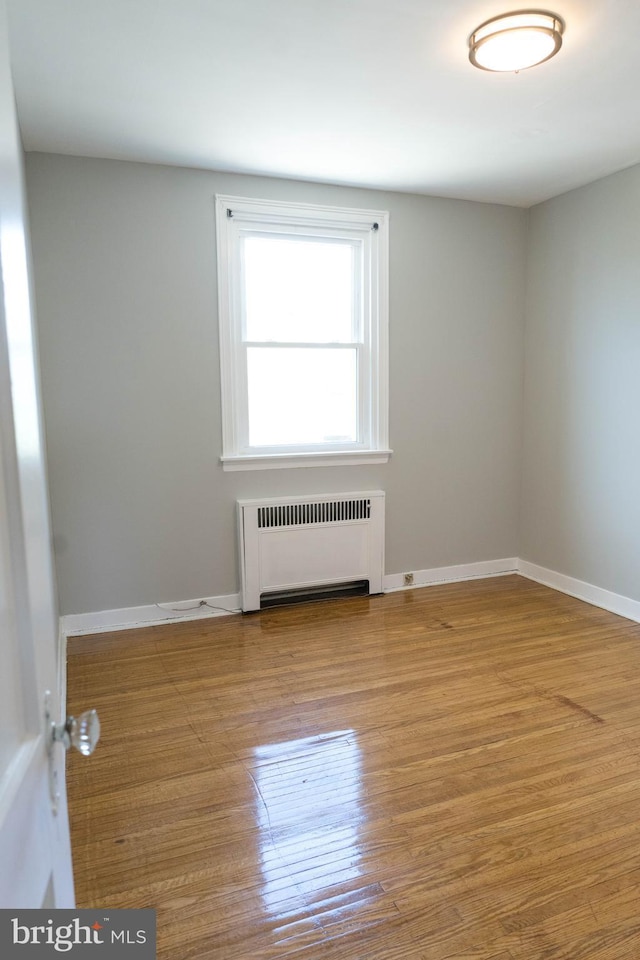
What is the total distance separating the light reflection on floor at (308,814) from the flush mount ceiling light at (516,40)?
109 inches

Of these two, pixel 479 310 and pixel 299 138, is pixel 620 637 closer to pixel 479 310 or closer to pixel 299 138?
pixel 479 310

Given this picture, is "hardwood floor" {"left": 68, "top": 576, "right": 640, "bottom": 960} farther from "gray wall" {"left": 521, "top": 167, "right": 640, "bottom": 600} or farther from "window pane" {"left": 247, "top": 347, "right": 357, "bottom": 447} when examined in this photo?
"window pane" {"left": 247, "top": 347, "right": 357, "bottom": 447}

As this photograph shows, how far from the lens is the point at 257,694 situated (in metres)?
2.79

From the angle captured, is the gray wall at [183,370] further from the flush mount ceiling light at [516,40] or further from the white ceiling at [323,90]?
the flush mount ceiling light at [516,40]

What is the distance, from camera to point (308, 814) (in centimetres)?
199

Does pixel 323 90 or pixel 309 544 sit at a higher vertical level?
pixel 323 90

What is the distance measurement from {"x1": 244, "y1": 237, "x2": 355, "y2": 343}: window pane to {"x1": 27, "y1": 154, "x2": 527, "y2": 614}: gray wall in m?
0.28

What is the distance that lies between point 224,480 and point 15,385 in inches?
124

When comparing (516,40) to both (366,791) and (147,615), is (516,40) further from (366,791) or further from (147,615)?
(147,615)

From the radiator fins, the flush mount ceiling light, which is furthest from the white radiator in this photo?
the flush mount ceiling light

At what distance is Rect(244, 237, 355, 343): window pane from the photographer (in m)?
3.81

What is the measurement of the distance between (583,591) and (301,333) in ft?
8.63

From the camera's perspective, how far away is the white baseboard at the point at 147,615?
351cm

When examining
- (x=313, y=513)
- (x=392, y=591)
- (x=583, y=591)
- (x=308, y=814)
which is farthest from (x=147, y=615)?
(x=583, y=591)
